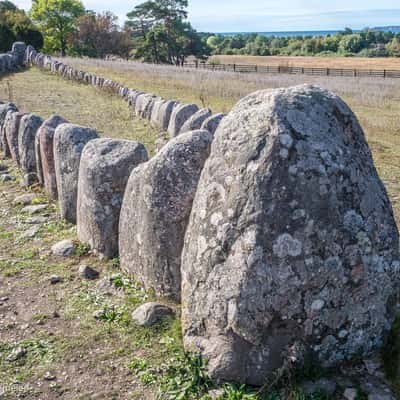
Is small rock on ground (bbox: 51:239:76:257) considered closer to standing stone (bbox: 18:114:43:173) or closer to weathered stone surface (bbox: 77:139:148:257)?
weathered stone surface (bbox: 77:139:148:257)

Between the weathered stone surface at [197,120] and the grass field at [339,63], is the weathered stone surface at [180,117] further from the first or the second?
the grass field at [339,63]

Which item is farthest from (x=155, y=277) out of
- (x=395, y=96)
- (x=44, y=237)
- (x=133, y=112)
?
(x=395, y=96)

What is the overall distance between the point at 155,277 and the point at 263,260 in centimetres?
162

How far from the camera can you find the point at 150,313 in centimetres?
460

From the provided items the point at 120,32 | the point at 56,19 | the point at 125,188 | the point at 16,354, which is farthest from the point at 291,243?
the point at 56,19

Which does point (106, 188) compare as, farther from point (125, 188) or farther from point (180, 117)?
point (180, 117)

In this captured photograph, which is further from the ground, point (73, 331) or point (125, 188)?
point (125, 188)

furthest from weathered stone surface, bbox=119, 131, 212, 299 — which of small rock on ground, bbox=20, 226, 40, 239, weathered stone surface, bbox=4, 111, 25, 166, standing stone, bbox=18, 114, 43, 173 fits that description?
weathered stone surface, bbox=4, 111, 25, 166

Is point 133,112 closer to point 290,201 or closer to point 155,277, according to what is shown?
point 155,277

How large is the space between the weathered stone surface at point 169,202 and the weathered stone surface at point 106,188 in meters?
0.99

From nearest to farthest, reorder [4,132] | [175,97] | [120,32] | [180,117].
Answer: [4,132], [180,117], [175,97], [120,32]

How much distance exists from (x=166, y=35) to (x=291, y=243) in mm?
53051

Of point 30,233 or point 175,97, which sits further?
point 175,97

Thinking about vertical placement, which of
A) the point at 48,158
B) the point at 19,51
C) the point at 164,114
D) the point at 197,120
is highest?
the point at 19,51
